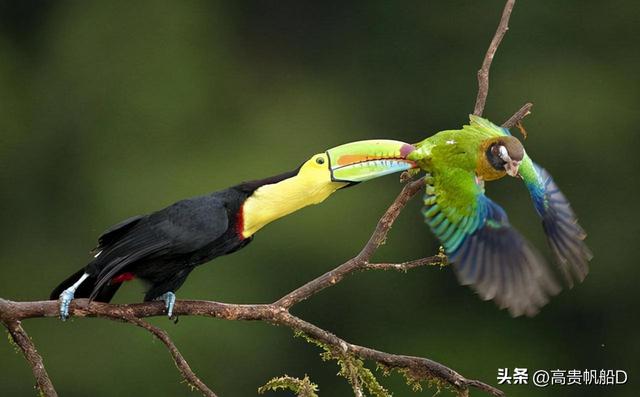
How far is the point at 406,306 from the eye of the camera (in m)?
9.48

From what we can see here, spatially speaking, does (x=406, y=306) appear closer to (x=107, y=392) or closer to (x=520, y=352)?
(x=520, y=352)

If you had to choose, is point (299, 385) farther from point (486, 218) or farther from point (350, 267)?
point (486, 218)

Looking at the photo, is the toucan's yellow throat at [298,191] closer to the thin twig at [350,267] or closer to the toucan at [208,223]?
the toucan at [208,223]

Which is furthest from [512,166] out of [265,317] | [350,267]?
[265,317]

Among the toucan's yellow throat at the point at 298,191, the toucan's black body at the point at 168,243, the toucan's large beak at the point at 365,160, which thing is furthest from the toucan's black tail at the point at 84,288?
the toucan's large beak at the point at 365,160

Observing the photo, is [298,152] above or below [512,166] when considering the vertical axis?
above

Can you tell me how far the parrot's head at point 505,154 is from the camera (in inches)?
158

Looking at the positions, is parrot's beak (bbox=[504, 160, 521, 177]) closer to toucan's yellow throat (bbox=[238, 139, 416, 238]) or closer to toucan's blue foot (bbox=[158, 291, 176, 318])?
toucan's yellow throat (bbox=[238, 139, 416, 238])

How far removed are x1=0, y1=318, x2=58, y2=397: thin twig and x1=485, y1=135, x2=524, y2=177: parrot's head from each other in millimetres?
1362

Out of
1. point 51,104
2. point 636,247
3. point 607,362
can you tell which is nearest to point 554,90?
point 636,247

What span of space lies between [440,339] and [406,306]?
37cm

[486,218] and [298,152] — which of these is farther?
[298,152]

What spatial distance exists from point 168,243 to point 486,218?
2.98 ft

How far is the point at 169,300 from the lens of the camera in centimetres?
405
